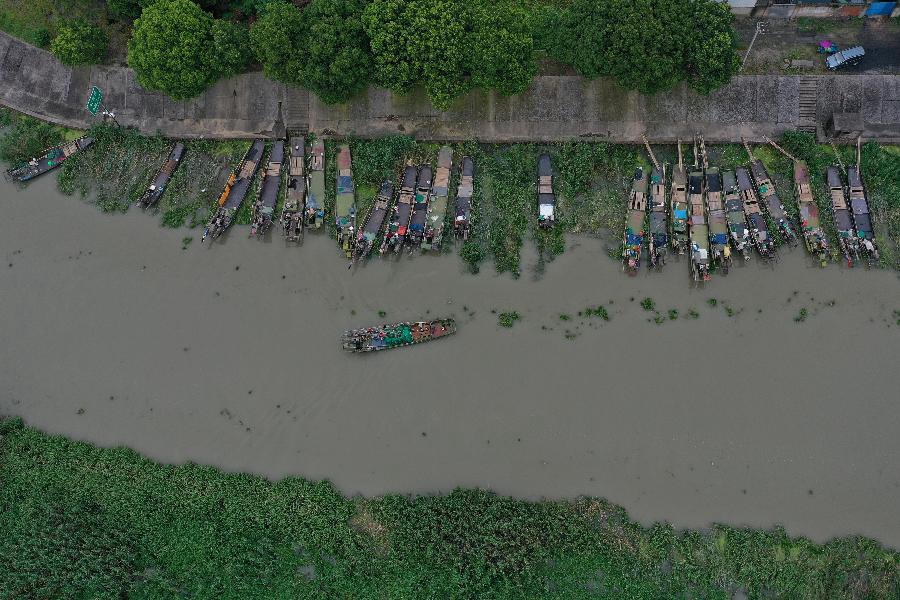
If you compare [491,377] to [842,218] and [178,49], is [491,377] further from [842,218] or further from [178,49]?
[178,49]

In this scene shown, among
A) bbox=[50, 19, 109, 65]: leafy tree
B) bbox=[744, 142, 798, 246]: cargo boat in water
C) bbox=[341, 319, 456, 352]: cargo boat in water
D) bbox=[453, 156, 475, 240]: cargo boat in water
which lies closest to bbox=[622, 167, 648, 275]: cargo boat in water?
bbox=[744, 142, 798, 246]: cargo boat in water

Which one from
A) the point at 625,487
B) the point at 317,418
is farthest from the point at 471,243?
the point at 625,487

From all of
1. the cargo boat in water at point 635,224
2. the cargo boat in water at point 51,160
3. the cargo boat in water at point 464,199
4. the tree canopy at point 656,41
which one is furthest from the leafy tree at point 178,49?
the cargo boat in water at point 635,224

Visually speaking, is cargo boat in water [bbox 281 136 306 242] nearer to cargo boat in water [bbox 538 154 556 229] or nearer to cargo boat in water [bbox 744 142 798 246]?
cargo boat in water [bbox 538 154 556 229]

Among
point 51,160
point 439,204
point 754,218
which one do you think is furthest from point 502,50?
point 51,160

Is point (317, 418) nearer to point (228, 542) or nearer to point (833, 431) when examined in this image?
point (228, 542)

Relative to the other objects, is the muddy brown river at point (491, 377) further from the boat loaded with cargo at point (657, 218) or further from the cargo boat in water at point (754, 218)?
the boat loaded with cargo at point (657, 218)
